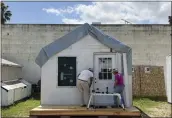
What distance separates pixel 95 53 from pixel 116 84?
5.46ft

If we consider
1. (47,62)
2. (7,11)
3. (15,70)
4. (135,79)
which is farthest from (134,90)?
(7,11)

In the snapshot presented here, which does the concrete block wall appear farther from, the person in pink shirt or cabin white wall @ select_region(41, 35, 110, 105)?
the person in pink shirt

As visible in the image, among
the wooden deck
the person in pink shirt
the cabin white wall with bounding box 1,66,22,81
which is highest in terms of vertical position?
the cabin white wall with bounding box 1,66,22,81

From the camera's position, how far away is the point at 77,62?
12000 millimetres

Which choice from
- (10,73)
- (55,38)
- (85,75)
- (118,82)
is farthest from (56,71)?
(55,38)

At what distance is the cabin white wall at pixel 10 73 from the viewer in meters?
17.5

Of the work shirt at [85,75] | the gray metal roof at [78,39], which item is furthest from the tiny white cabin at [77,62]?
the work shirt at [85,75]

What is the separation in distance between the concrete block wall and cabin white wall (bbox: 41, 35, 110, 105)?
34.6 ft

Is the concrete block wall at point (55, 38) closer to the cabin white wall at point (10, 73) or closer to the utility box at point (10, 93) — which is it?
the cabin white wall at point (10, 73)

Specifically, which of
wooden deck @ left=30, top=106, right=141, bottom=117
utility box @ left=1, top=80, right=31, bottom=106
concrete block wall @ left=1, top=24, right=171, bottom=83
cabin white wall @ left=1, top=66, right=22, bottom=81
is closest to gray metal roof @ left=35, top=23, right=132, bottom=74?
wooden deck @ left=30, top=106, right=141, bottom=117

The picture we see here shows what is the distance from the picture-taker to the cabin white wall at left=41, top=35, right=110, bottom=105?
11805 millimetres

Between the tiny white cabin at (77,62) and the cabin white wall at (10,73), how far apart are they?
242 inches

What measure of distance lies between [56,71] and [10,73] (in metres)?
7.83

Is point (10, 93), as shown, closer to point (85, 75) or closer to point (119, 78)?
point (85, 75)
